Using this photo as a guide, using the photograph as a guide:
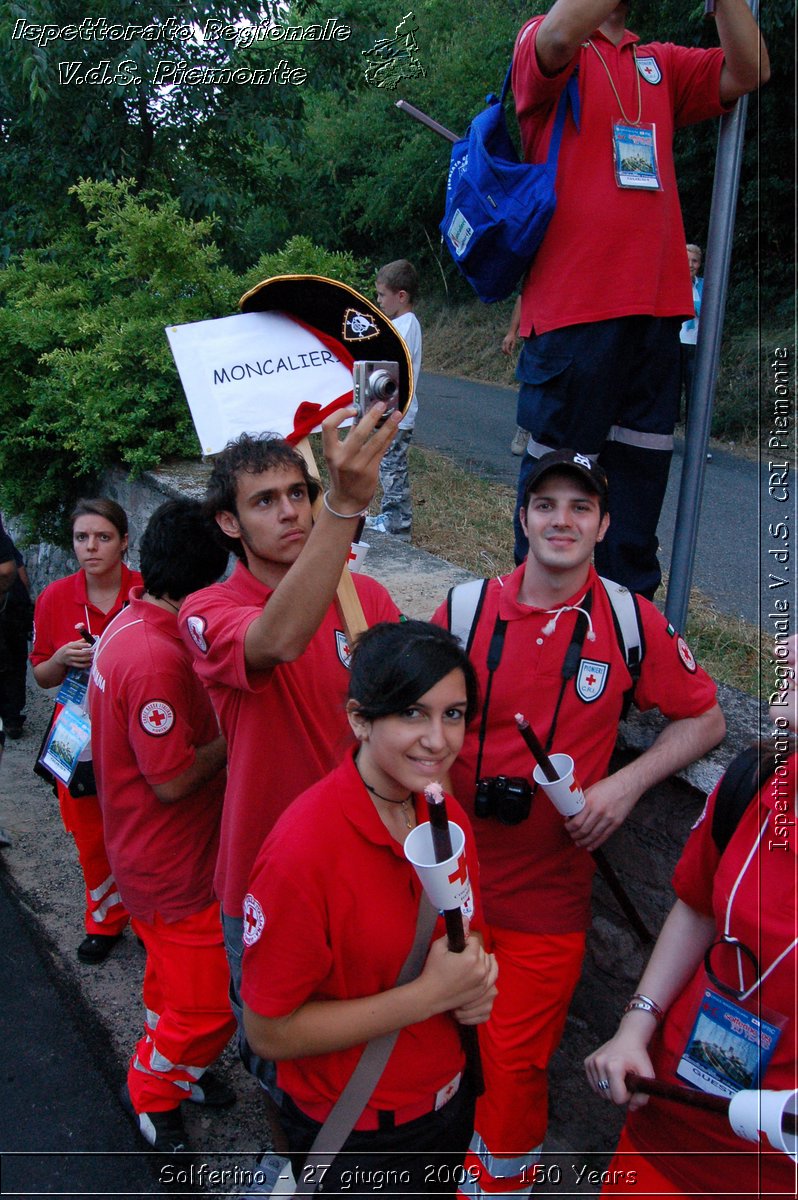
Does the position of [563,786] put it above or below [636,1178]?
above

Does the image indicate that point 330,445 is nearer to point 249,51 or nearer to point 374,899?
point 374,899

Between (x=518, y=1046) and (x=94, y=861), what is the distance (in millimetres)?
2039

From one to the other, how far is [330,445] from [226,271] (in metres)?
4.97

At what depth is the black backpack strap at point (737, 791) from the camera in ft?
5.86

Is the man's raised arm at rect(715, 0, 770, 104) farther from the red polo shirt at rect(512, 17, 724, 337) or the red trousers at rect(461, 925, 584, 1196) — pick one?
the red trousers at rect(461, 925, 584, 1196)

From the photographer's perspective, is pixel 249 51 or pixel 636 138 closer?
pixel 636 138

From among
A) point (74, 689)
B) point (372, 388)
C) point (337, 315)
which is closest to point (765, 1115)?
point (372, 388)

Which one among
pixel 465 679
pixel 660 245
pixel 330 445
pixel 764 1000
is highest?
pixel 660 245

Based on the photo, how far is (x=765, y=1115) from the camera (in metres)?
1.53

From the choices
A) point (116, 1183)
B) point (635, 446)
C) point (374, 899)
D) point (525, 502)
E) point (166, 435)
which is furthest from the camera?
point (166, 435)

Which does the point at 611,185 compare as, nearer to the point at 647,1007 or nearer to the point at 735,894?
the point at 735,894

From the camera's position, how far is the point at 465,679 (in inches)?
74.6

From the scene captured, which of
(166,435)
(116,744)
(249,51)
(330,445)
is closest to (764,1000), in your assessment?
(330,445)

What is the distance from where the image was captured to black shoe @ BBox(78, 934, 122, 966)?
12.7ft
